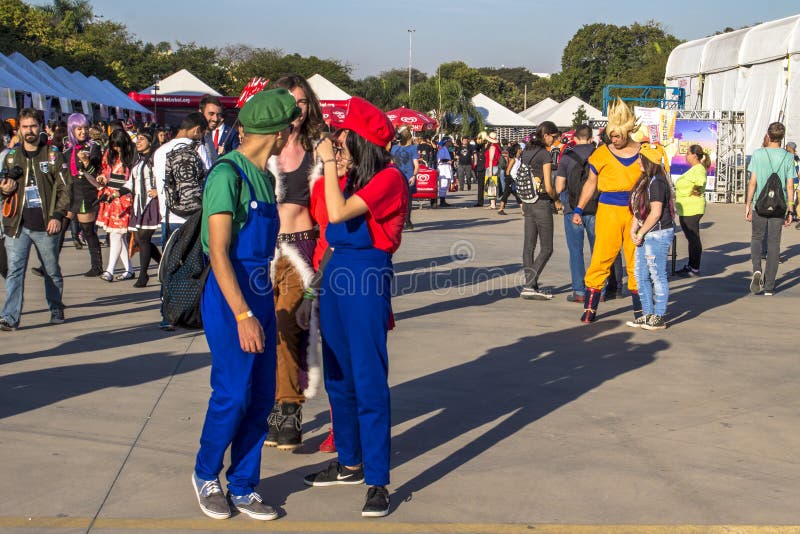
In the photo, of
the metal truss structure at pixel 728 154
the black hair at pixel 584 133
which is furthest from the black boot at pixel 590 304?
the metal truss structure at pixel 728 154

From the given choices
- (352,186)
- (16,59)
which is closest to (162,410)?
(352,186)

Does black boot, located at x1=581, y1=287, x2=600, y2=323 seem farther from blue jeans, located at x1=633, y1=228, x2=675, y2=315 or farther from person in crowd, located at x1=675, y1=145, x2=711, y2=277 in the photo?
person in crowd, located at x1=675, y1=145, x2=711, y2=277

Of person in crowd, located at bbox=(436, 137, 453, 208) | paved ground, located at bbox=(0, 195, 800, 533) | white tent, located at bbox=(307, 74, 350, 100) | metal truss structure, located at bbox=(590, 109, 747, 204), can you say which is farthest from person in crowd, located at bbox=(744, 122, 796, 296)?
white tent, located at bbox=(307, 74, 350, 100)

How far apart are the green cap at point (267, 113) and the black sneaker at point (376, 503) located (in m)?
1.74

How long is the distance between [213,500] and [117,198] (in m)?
8.50

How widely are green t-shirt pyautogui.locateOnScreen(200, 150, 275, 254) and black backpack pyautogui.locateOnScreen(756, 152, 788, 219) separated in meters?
8.56

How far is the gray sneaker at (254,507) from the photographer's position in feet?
14.4

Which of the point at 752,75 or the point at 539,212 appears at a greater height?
the point at 752,75

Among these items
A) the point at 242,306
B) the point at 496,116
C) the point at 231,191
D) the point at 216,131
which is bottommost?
the point at 242,306

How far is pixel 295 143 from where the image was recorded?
5.54 m

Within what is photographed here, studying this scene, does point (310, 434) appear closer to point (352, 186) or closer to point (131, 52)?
point (352, 186)

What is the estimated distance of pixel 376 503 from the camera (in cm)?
446

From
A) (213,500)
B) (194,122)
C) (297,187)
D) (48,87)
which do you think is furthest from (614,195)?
(48,87)

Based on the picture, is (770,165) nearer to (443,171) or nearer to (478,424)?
(478,424)
